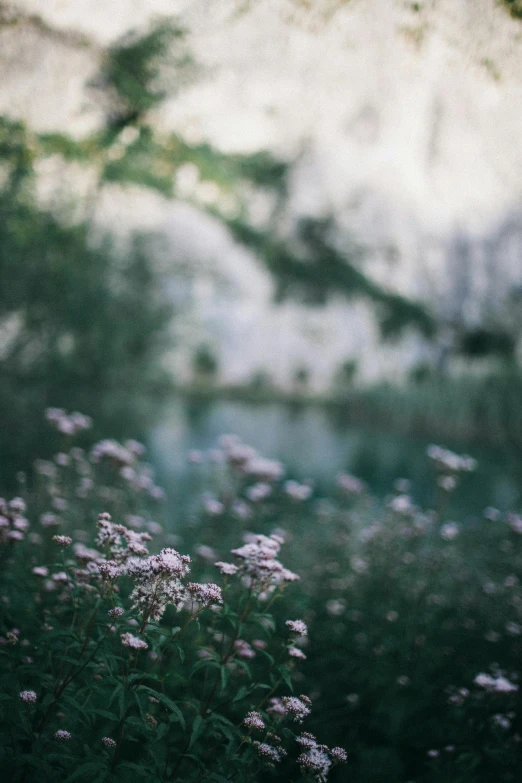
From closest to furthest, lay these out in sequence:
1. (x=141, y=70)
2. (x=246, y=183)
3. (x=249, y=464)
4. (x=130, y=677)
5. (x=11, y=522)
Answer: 1. (x=130, y=677)
2. (x=11, y=522)
3. (x=249, y=464)
4. (x=141, y=70)
5. (x=246, y=183)

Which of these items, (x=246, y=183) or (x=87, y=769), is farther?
(x=246, y=183)

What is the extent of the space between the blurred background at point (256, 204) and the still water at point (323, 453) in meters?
0.06

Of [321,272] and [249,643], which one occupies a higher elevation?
Result: [321,272]

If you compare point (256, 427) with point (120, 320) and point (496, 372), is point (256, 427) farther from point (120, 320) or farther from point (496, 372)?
point (496, 372)

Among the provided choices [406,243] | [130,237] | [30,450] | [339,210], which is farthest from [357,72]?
[406,243]

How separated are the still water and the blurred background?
0.19ft

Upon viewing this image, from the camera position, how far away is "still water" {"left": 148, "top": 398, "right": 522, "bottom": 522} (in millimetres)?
6137

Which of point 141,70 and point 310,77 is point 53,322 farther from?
point 310,77

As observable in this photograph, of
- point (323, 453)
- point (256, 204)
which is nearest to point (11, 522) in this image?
point (256, 204)

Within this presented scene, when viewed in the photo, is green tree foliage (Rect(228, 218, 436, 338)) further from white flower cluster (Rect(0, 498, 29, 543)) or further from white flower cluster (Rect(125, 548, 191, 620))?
white flower cluster (Rect(125, 548, 191, 620))

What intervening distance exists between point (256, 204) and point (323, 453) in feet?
11.5

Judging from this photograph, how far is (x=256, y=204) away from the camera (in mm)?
7031

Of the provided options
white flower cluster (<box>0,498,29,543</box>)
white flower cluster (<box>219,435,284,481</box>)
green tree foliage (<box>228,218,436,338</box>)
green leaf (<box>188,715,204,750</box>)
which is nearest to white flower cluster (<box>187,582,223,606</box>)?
green leaf (<box>188,715,204,750</box>)

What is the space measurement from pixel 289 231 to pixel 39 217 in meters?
2.66
